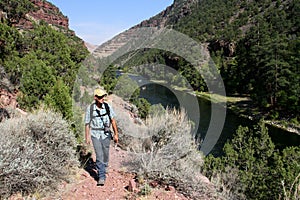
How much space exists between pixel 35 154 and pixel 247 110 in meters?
33.8

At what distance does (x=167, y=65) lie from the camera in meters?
79.2

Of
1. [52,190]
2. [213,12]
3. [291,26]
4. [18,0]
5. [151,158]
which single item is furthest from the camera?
[213,12]

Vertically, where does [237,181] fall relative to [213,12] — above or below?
below

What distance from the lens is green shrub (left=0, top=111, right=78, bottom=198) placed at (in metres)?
4.29

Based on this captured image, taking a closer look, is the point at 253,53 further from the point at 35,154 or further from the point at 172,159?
the point at 35,154

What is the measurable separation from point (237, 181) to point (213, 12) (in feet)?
314

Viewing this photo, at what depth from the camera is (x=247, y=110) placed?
35344mm

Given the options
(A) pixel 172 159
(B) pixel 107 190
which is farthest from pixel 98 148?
(A) pixel 172 159

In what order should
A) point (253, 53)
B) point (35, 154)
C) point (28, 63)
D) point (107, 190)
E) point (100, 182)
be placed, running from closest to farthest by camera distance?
point (35, 154), point (107, 190), point (100, 182), point (28, 63), point (253, 53)

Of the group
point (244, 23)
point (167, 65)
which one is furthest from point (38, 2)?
point (244, 23)

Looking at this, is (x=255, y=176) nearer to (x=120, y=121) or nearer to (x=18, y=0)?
(x=120, y=121)

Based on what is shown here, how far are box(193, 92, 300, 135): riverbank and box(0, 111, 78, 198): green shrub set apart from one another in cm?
2348

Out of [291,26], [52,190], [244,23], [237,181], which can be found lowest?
[237,181]

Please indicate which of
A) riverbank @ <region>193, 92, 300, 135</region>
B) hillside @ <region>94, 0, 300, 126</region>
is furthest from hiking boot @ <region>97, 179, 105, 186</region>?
hillside @ <region>94, 0, 300, 126</region>
